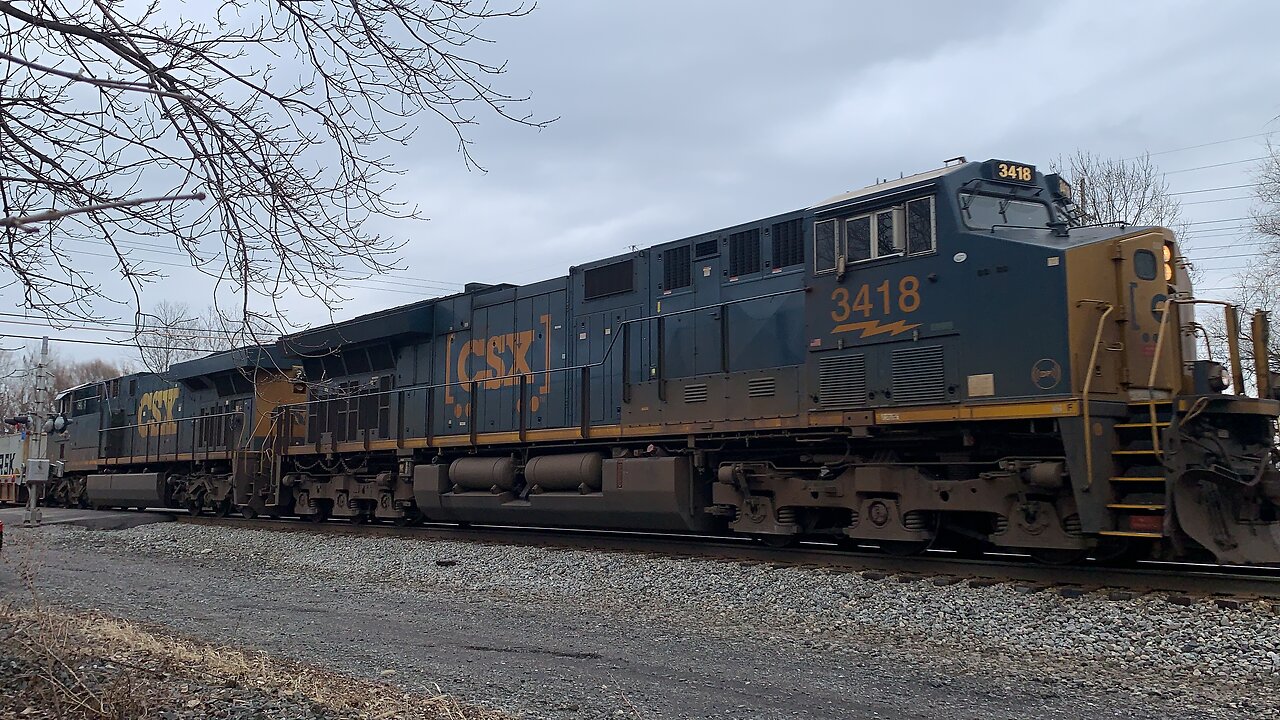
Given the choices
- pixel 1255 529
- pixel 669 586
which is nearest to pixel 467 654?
pixel 669 586

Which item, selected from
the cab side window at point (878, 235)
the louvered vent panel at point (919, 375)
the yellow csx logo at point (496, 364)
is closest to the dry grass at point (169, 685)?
the louvered vent panel at point (919, 375)

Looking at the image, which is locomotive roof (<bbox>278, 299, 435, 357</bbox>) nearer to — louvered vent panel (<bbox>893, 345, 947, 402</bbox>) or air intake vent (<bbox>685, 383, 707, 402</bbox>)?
air intake vent (<bbox>685, 383, 707, 402</bbox>)

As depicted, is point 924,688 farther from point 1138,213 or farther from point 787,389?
point 1138,213

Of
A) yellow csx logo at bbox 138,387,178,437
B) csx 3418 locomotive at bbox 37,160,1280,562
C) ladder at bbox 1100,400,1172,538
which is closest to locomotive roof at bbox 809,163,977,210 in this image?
csx 3418 locomotive at bbox 37,160,1280,562

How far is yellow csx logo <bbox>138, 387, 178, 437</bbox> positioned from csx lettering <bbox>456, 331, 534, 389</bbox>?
10.7 meters

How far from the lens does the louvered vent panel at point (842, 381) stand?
970 cm

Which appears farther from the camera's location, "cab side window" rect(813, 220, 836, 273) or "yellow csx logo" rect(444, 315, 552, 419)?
"yellow csx logo" rect(444, 315, 552, 419)

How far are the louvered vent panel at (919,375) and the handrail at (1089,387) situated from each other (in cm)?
131

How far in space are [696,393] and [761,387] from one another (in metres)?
1.02

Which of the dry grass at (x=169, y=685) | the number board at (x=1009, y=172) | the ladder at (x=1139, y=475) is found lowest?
the dry grass at (x=169, y=685)

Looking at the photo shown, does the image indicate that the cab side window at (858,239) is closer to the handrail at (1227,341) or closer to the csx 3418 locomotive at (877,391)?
the csx 3418 locomotive at (877,391)

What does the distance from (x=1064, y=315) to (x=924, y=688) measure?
13.8 feet

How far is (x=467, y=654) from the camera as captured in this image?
21.0 feet

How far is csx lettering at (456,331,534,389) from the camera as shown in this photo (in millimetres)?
14609
